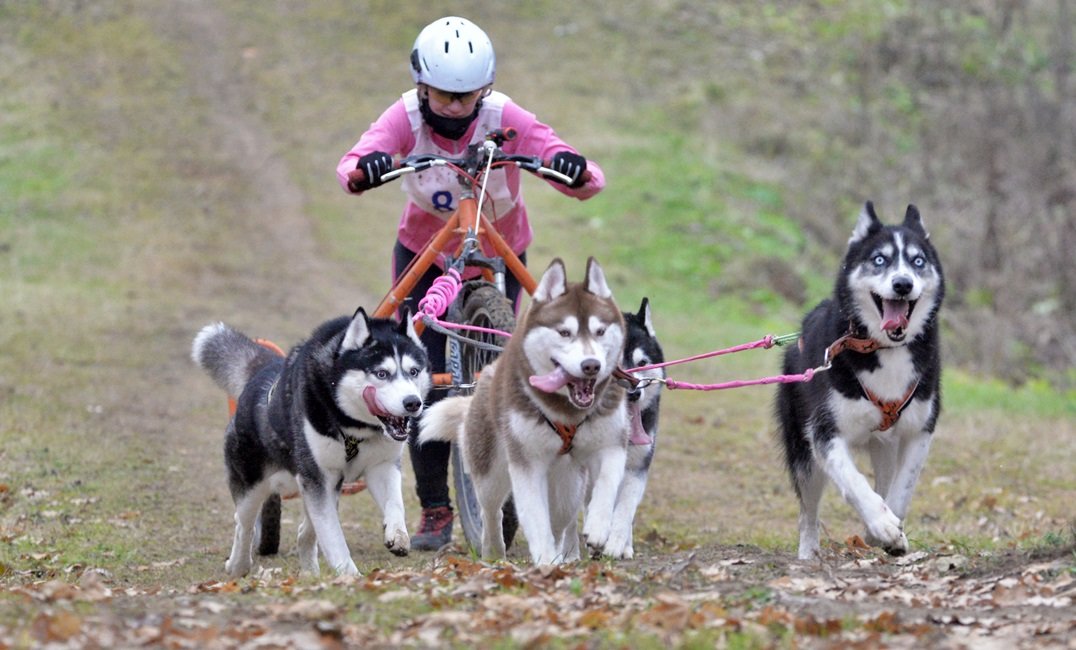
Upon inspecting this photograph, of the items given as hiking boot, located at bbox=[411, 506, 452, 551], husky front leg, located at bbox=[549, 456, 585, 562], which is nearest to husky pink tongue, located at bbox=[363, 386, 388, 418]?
husky front leg, located at bbox=[549, 456, 585, 562]

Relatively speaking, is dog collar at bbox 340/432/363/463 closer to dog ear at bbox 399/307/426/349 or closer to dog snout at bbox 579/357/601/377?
dog ear at bbox 399/307/426/349

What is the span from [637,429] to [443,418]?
0.89 metres

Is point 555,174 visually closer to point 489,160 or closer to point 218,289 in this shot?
point 489,160

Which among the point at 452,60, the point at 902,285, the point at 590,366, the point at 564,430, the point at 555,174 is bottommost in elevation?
the point at 564,430

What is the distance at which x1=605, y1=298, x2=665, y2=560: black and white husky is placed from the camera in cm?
589

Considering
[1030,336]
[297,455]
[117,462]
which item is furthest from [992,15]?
[297,455]

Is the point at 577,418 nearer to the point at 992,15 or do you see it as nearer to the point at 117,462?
the point at 117,462

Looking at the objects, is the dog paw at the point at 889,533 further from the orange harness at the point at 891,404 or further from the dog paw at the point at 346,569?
the dog paw at the point at 346,569

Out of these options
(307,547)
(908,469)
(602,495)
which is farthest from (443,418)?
(908,469)

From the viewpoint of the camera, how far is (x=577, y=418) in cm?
550

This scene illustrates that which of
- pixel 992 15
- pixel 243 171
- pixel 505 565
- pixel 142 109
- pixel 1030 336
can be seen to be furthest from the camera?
pixel 992 15

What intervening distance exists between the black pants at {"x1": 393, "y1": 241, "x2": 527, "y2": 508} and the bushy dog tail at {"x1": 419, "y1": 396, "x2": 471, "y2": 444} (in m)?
0.77

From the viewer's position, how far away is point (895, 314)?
5.98 metres

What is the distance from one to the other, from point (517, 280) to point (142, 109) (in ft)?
57.5
